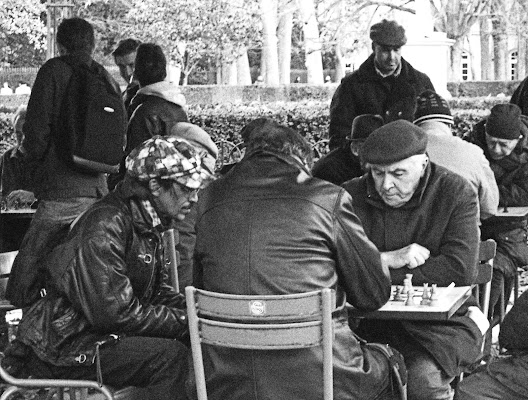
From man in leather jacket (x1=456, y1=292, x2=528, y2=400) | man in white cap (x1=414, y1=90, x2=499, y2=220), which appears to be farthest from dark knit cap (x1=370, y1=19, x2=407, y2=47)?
man in leather jacket (x1=456, y1=292, x2=528, y2=400)

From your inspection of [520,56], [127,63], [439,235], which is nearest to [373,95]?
[127,63]

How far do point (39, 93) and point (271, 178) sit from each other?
2871 millimetres

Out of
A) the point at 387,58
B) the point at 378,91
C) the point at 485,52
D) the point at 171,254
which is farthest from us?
the point at 485,52

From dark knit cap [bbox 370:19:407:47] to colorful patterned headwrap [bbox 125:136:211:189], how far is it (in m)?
3.44

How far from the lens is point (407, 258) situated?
4984mm

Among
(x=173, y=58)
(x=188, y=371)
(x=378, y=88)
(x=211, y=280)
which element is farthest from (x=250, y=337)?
(x=173, y=58)

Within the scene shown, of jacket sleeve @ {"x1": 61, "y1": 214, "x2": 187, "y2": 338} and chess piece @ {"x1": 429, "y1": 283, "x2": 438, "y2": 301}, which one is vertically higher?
jacket sleeve @ {"x1": 61, "y1": 214, "x2": 187, "y2": 338}

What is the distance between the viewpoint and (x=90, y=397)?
6.12 meters

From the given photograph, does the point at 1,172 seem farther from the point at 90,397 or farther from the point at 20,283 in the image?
the point at 20,283

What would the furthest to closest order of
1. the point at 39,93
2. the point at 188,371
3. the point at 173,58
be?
the point at 173,58 < the point at 39,93 < the point at 188,371

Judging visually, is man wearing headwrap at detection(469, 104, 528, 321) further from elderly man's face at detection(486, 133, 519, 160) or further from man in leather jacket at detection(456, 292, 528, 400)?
man in leather jacket at detection(456, 292, 528, 400)

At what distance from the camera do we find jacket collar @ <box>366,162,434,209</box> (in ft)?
16.7

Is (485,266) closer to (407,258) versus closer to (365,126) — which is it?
(407,258)

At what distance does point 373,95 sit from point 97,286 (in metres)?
4.05
